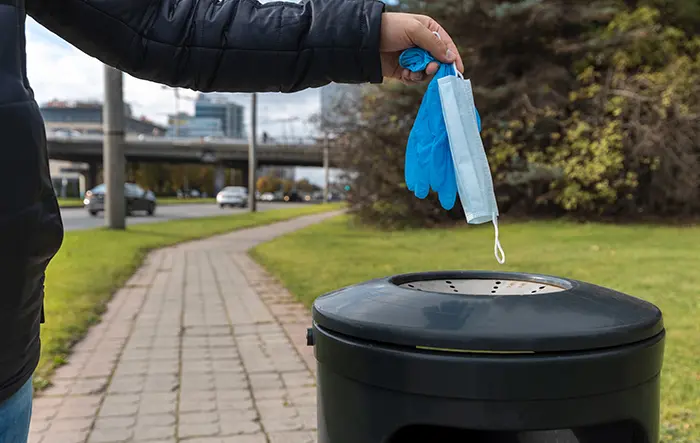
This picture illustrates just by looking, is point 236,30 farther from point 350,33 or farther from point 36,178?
point 36,178

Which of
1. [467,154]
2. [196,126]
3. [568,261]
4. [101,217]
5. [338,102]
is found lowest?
[101,217]

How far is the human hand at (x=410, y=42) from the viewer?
1424mm

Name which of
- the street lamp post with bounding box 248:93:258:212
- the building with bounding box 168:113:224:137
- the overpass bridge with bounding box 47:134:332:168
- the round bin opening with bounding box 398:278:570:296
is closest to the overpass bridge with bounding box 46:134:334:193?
the overpass bridge with bounding box 47:134:332:168

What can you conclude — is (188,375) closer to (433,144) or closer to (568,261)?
(433,144)

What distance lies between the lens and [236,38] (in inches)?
55.0

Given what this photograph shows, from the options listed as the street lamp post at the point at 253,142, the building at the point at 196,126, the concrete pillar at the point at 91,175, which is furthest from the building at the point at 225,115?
the street lamp post at the point at 253,142

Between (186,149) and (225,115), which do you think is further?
(225,115)

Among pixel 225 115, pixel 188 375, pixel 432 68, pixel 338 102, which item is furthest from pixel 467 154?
pixel 225 115

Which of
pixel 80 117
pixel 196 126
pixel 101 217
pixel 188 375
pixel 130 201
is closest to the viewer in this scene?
pixel 188 375

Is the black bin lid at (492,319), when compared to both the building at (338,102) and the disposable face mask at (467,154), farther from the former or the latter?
the building at (338,102)

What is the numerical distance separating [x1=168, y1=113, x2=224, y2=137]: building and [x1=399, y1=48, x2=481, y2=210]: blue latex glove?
70776 mm

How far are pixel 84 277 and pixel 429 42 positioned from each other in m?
7.31

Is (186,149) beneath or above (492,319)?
above

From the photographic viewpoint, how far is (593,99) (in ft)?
47.8
